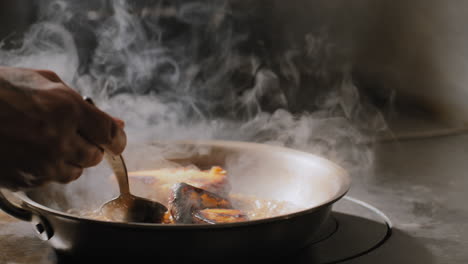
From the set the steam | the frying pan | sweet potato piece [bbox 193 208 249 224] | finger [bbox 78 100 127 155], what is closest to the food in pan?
sweet potato piece [bbox 193 208 249 224]

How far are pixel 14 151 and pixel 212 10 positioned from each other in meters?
2.69

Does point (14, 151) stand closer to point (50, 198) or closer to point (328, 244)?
point (50, 198)

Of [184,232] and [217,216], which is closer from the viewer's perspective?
[184,232]

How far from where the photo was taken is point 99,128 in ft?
3.59

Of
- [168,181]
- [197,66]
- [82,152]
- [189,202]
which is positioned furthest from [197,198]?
[197,66]

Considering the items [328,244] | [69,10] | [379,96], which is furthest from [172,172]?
[379,96]

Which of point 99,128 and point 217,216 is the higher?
point 99,128

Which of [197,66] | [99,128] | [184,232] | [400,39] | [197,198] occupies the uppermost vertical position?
[99,128]

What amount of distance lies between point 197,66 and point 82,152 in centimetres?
255

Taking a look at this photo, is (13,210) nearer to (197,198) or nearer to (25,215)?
(25,215)

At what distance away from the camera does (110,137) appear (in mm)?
1126

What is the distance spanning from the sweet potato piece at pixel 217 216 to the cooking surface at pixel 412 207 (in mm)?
290

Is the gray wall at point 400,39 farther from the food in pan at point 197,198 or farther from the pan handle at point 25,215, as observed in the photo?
the pan handle at point 25,215

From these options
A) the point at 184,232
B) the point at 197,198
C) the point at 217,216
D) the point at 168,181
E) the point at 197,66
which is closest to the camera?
the point at 184,232
